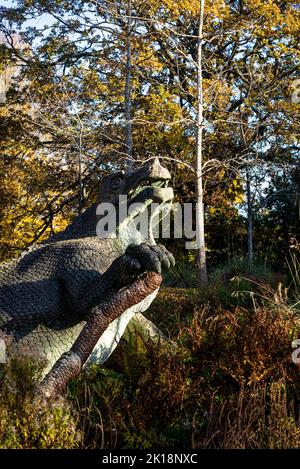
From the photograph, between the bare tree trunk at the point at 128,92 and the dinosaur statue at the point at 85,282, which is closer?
the dinosaur statue at the point at 85,282

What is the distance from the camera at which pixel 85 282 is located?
3945 millimetres

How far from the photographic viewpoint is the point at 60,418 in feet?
10.6

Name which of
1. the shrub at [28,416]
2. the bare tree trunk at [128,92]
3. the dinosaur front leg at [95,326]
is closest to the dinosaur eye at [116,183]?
the dinosaur front leg at [95,326]

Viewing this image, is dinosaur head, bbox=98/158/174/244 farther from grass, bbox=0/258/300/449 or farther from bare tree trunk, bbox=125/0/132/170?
bare tree trunk, bbox=125/0/132/170

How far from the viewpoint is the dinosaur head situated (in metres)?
4.39

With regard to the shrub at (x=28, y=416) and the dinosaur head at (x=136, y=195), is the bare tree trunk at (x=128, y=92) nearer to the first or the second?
the dinosaur head at (x=136, y=195)

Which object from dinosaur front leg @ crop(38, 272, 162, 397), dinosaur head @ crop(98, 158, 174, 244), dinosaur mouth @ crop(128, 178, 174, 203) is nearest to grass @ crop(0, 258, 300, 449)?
dinosaur front leg @ crop(38, 272, 162, 397)

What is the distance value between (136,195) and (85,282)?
819 mm

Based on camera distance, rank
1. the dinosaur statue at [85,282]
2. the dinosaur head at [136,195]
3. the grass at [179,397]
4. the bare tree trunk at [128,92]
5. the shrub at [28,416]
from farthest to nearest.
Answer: the bare tree trunk at [128,92] < the dinosaur head at [136,195] < the dinosaur statue at [85,282] < the grass at [179,397] < the shrub at [28,416]

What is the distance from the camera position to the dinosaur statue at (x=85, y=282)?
3.68 meters

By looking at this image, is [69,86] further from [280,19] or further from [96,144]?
[280,19]

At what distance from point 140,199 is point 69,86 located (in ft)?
33.6

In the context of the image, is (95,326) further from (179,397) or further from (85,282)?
(179,397)
